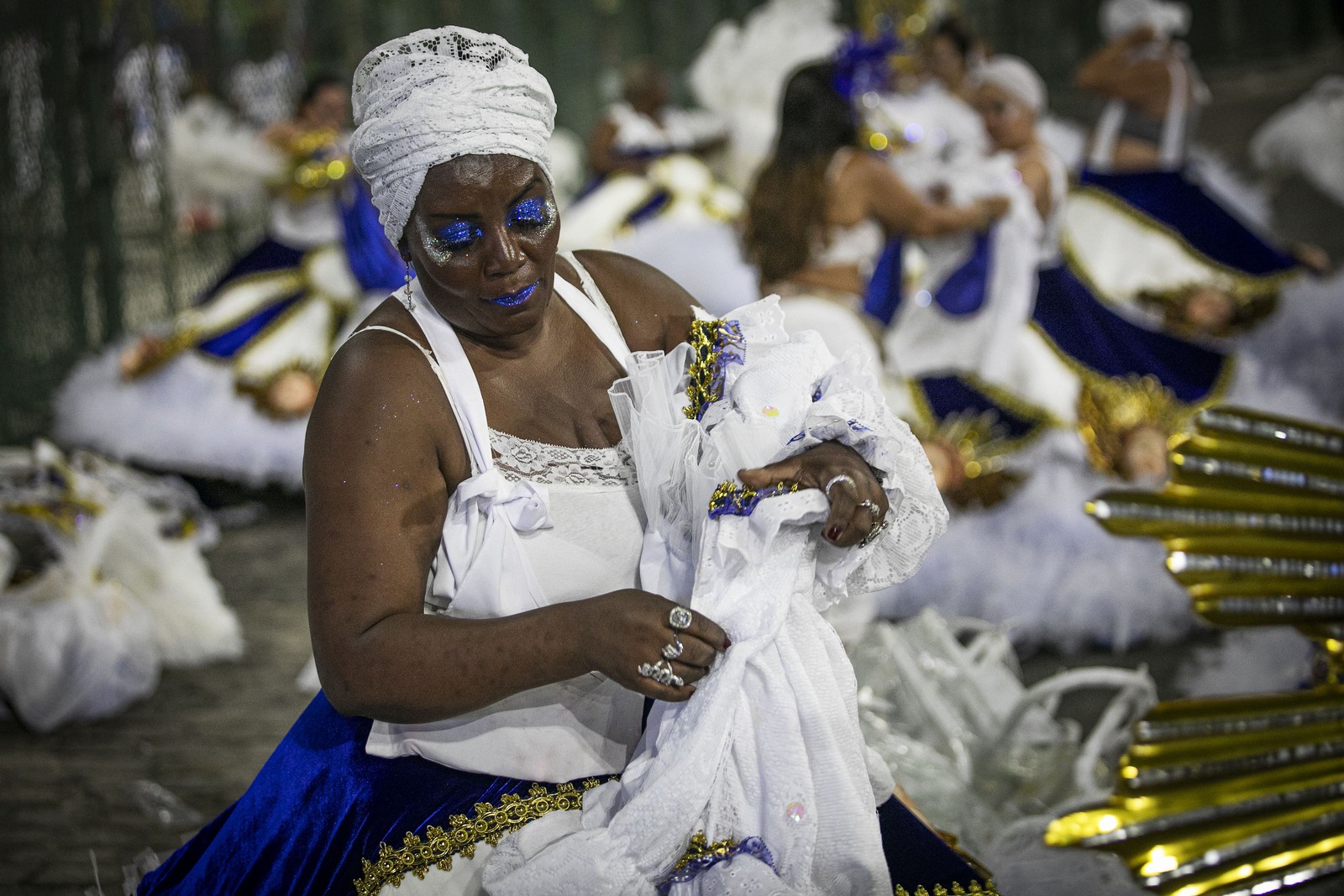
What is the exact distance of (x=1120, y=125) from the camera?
21.4ft

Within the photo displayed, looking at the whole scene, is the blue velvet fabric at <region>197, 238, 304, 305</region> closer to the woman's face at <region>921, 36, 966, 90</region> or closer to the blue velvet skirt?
the woman's face at <region>921, 36, 966, 90</region>

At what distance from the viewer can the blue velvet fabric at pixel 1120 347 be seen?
191 inches

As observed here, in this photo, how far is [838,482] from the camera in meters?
1.44

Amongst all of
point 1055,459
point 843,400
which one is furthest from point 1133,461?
point 843,400

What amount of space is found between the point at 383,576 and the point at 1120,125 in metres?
6.03

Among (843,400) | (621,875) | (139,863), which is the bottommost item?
(139,863)

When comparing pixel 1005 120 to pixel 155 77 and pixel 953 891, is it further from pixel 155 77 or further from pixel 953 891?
pixel 155 77

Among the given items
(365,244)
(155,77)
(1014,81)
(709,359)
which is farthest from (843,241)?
(155,77)

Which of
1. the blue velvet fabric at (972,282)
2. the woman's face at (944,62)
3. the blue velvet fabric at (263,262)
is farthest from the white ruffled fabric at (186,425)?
the woman's face at (944,62)

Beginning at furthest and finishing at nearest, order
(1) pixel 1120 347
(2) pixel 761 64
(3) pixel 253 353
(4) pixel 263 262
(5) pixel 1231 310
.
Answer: (2) pixel 761 64
(4) pixel 263 262
(3) pixel 253 353
(5) pixel 1231 310
(1) pixel 1120 347

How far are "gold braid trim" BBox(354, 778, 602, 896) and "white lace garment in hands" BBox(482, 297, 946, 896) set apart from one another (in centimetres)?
4

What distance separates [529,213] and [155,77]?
7013mm

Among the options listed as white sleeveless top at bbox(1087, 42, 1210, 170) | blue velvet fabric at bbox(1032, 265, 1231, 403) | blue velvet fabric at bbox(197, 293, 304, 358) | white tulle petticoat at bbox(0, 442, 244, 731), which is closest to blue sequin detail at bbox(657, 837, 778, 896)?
white tulle petticoat at bbox(0, 442, 244, 731)

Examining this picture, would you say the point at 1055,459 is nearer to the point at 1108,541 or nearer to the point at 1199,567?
the point at 1108,541
